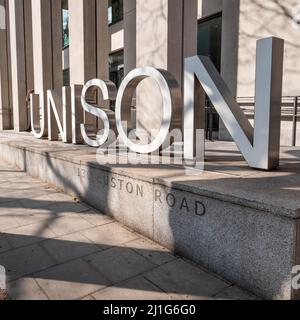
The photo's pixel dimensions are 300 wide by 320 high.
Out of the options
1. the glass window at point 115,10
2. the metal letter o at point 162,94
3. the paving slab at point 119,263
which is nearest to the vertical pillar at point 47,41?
the glass window at point 115,10

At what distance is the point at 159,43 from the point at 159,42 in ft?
0.07

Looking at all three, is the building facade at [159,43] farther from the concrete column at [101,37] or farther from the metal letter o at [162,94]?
the metal letter o at [162,94]

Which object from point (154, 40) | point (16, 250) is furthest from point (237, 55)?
point (16, 250)

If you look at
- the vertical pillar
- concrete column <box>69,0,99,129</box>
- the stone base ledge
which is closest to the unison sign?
the stone base ledge

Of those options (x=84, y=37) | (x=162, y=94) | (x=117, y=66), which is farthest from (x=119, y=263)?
(x=117, y=66)

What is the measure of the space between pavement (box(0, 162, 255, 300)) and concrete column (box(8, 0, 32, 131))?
34.3 feet

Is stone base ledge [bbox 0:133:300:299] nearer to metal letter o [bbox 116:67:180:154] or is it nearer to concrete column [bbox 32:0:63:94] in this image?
metal letter o [bbox 116:67:180:154]

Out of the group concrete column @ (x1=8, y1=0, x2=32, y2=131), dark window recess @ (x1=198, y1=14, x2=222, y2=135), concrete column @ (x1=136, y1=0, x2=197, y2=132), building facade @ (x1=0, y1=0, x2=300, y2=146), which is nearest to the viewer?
concrete column @ (x1=136, y1=0, x2=197, y2=132)

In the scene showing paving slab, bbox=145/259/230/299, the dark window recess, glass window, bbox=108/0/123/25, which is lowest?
paving slab, bbox=145/259/230/299

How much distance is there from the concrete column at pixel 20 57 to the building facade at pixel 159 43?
4cm

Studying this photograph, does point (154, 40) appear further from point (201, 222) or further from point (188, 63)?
point (201, 222)

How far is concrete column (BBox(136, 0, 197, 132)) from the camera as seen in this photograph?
687 centimetres

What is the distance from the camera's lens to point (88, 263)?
3445 millimetres

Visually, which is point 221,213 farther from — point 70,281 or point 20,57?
point 20,57
